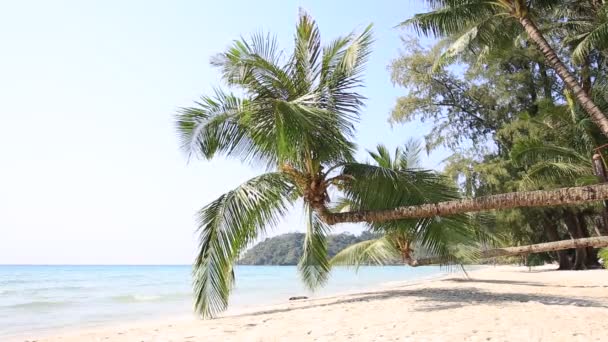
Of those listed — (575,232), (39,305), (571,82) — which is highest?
(571,82)

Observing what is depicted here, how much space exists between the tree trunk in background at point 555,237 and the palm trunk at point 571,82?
47.6 ft

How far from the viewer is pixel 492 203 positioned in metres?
5.74

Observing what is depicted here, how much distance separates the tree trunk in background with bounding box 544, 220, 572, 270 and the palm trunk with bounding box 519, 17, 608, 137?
1451 cm

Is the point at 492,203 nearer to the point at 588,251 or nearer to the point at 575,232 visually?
the point at 575,232

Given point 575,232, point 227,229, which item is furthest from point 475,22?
point 575,232

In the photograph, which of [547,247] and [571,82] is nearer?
[571,82]

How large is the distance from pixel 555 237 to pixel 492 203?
16555 mm

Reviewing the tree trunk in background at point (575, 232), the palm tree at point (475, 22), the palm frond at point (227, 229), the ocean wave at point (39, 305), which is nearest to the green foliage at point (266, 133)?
the palm frond at point (227, 229)

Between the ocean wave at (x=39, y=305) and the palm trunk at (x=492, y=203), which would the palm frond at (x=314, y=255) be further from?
the ocean wave at (x=39, y=305)

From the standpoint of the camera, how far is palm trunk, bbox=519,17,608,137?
253 inches

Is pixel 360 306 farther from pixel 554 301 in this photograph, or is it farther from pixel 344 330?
pixel 554 301

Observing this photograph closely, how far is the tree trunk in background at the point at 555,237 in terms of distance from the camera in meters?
19.9

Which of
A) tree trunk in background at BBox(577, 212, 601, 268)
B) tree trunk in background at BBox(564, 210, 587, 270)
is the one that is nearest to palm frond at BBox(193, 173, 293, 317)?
tree trunk in background at BBox(564, 210, 587, 270)

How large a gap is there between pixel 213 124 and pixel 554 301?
6412 mm
